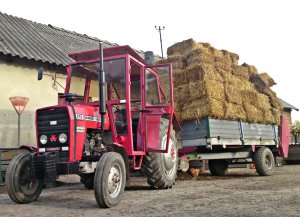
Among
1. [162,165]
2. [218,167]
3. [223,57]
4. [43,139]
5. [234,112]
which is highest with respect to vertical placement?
[223,57]

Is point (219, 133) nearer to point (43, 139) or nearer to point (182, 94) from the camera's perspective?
point (182, 94)

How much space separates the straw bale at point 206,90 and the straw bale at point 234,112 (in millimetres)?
306

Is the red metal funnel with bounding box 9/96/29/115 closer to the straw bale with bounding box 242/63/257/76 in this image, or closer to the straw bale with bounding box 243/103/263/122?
the straw bale with bounding box 243/103/263/122

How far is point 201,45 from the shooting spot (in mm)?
10531

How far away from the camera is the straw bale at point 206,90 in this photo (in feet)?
29.7

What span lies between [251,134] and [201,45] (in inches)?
114

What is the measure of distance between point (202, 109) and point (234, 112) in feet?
3.89

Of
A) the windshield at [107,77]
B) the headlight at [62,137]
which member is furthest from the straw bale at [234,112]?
the headlight at [62,137]

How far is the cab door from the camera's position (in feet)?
22.3

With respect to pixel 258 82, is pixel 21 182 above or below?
below

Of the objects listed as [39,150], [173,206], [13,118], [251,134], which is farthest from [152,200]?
[13,118]

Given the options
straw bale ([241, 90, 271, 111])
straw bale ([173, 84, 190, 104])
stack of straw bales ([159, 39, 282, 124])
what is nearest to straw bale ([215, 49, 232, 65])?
stack of straw bales ([159, 39, 282, 124])

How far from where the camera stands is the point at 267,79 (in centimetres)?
1223

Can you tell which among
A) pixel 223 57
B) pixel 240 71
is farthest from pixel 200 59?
pixel 240 71
